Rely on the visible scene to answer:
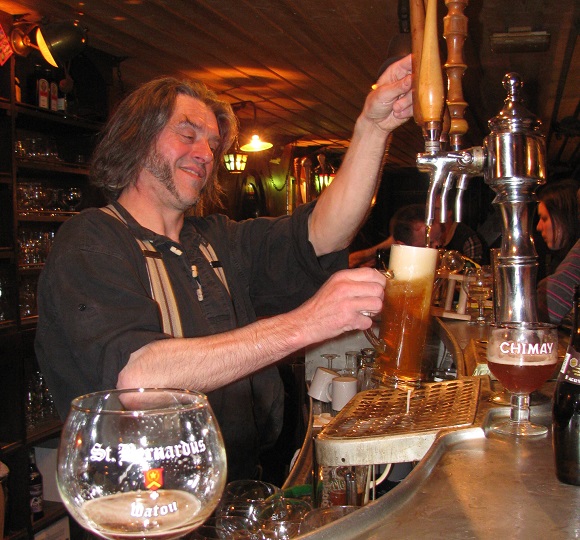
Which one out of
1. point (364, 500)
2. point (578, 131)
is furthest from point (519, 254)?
point (578, 131)

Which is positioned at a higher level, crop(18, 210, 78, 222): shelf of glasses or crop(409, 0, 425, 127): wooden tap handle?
crop(409, 0, 425, 127): wooden tap handle

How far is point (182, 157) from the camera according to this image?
193cm

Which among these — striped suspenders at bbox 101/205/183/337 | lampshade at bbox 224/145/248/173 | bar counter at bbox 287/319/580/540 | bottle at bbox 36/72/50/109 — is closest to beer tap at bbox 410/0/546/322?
bar counter at bbox 287/319/580/540

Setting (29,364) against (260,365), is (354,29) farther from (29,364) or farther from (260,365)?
(260,365)

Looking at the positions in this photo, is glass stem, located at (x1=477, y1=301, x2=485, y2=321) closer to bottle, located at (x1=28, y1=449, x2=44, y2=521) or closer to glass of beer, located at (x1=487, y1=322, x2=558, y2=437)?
glass of beer, located at (x1=487, y1=322, x2=558, y2=437)

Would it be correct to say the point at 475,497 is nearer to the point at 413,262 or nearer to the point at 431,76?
the point at 413,262

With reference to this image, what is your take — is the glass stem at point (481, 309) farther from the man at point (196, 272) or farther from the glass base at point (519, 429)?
the glass base at point (519, 429)

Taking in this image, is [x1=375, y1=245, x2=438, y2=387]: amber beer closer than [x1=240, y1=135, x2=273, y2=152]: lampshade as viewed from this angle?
Yes

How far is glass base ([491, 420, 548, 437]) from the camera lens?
1.14 meters

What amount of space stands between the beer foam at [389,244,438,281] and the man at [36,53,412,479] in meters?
0.06

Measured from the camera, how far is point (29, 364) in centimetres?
388

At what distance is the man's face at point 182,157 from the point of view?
1.88 metres

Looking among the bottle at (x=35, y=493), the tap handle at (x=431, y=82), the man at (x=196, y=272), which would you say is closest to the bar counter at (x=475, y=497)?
the man at (x=196, y=272)

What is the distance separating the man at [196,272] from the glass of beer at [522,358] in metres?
0.24
